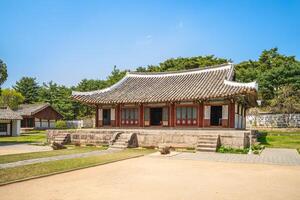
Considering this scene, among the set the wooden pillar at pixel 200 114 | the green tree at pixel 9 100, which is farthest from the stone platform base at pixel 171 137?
the green tree at pixel 9 100

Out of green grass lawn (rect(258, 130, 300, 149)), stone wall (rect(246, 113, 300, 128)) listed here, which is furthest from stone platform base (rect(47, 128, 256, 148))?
stone wall (rect(246, 113, 300, 128))

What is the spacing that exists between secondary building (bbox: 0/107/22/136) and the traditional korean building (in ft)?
51.8

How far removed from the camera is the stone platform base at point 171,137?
18922 millimetres

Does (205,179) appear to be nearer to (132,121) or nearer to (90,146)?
(90,146)

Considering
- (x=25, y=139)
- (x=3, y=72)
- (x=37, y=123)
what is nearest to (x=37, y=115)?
(x=37, y=123)

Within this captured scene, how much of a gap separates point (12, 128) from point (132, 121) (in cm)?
2154

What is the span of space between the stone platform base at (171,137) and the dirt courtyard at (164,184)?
6413 mm

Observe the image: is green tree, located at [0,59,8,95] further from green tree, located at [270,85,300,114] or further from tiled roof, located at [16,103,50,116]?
green tree, located at [270,85,300,114]

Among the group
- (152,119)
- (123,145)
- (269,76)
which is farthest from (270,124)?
(123,145)

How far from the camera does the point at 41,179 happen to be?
9586 millimetres

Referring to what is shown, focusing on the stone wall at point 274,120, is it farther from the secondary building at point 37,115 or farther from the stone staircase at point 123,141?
the secondary building at point 37,115

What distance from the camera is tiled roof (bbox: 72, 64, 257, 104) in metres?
22.0

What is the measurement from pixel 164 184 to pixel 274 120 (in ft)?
96.0

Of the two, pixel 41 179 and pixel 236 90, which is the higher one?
pixel 236 90
